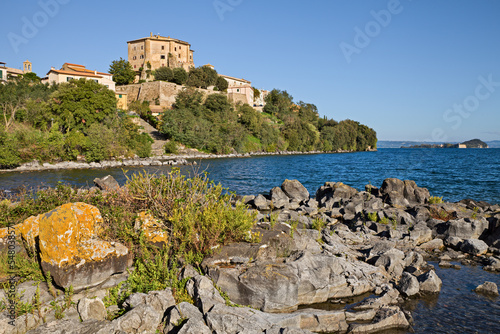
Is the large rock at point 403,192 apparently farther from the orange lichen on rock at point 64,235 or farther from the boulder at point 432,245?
the orange lichen on rock at point 64,235

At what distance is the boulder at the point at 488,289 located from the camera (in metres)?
7.75

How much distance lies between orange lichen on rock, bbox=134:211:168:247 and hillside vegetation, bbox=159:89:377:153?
2132 inches

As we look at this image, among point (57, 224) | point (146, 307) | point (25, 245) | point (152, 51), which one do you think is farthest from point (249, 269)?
point (152, 51)

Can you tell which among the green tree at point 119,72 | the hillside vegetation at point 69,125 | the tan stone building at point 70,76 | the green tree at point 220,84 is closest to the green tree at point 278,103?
the green tree at point 220,84

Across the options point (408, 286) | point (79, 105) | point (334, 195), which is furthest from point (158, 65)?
point (408, 286)

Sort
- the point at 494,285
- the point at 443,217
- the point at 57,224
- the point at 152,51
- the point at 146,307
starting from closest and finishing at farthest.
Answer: the point at 146,307 < the point at 57,224 < the point at 494,285 < the point at 443,217 < the point at 152,51

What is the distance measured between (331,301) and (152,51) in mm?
96609

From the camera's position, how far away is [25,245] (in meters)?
6.38

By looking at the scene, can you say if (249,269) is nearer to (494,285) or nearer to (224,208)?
(224,208)

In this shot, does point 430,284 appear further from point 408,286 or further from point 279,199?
point 279,199

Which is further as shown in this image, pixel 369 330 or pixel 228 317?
pixel 369 330

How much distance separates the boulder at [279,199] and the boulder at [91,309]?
14161mm

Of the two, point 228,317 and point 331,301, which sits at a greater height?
point 228,317

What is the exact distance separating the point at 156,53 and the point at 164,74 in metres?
12.8
